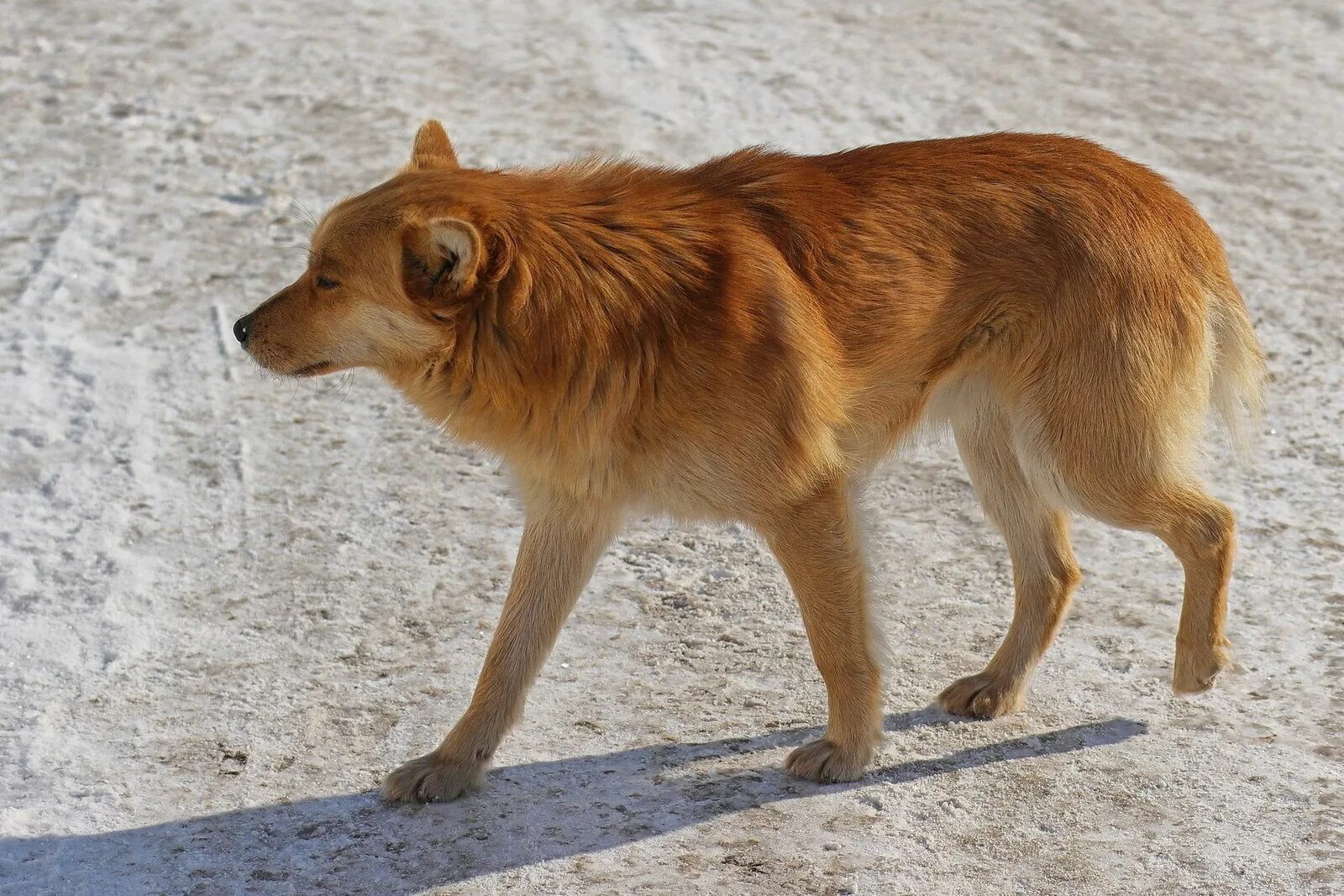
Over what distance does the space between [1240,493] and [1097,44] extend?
529 cm

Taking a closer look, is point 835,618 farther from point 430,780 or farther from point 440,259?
point 440,259

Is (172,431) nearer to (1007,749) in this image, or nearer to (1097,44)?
(1007,749)

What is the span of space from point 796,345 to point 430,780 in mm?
1600

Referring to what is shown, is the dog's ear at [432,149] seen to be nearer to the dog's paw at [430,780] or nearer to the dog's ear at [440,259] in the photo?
the dog's ear at [440,259]

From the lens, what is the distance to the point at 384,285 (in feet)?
13.4

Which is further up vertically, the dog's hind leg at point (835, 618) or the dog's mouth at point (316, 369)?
the dog's mouth at point (316, 369)

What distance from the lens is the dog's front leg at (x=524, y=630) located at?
4469 mm

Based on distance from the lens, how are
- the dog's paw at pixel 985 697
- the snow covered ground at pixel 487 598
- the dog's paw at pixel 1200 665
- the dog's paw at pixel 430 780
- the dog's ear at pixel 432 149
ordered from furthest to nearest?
the dog's paw at pixel 985 697 < the dog's paw at pixel 1200 665 < the dog's ear at pixel 432 149 < the dog's paw at pixel 430 780 < the snow covered ground at pixel 487 598

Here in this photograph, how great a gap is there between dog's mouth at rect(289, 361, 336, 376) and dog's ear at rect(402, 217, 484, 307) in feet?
1.27

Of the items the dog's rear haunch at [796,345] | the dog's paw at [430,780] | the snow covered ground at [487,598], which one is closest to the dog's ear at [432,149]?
the dog's rear haunch at [796,345]

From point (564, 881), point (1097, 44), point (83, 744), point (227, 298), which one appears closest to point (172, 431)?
point (227, 298)

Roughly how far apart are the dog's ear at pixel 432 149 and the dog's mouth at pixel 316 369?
70cm

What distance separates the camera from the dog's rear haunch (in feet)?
13.6

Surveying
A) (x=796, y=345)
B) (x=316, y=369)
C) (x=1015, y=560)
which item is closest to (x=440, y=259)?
(x=316, y=369)
